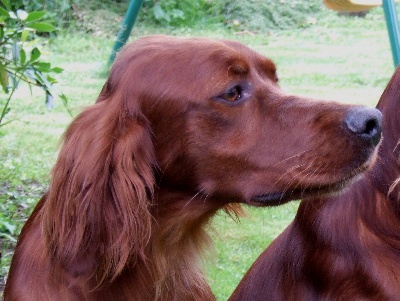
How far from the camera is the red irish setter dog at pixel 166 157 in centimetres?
259

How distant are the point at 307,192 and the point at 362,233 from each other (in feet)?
0.95

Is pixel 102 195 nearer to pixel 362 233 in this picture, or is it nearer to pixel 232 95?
pixel 232 95

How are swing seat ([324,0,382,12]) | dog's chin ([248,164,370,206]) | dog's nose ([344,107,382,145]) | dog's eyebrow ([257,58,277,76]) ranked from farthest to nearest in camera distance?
swing seat ([324,0,382,12]) < dog's eyebrow ([257,58,277,76]) < dog's chin ([248,164,370,206]) < dog's nose ([344,107,382,145])

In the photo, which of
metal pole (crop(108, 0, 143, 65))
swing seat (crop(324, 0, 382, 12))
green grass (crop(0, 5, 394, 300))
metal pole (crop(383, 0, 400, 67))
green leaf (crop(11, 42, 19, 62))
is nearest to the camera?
green leaf (crop(11, 42, 19, 62))

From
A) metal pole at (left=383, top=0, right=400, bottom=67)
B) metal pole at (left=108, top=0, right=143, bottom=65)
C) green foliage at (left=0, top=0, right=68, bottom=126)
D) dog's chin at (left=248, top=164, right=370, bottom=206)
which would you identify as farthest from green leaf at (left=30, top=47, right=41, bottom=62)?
metal pole at (left=108, top=0, right=143, bottom=65)

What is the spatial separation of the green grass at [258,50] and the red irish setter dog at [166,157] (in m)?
0.28

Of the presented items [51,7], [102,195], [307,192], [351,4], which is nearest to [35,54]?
[102,195]

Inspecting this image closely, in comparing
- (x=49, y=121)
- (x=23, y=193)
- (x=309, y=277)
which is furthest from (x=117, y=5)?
(x=309, y=277)

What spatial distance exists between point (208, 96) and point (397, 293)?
3.13ft

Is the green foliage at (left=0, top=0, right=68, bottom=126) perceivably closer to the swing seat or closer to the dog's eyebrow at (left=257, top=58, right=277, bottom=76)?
the dog's eyebrow at (left=257, top=58, right=277, bottom=76)

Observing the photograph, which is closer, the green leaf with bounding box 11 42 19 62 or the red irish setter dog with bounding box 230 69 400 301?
the red irish setter dog with bounding box 230 69 400 301

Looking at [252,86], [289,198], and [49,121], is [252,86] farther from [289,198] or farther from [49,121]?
[49,121]

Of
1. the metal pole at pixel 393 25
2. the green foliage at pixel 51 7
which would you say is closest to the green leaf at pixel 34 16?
the metal pole at pixel 393 25

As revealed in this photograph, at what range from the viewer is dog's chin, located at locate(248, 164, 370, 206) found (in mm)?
2564
